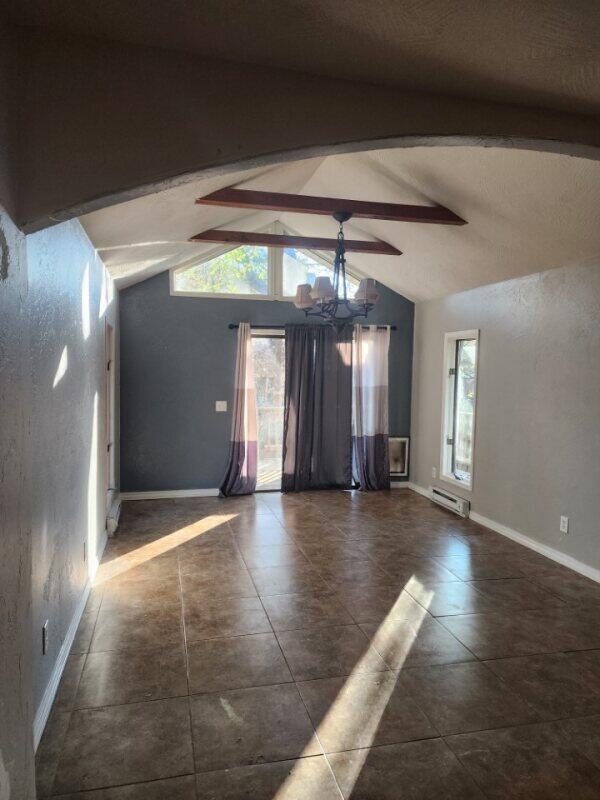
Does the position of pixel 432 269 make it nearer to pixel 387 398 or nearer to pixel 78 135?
pixel 387 398

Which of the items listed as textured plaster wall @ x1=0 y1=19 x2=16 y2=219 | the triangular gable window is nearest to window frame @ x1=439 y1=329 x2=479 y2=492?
the triangular gable window

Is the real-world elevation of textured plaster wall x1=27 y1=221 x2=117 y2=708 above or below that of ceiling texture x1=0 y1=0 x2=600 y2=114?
below

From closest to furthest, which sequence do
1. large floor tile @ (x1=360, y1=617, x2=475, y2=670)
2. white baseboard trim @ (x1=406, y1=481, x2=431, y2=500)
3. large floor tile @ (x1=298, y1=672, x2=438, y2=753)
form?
large floor tile @ (x1=298, y1=672, x2=438, y2=753) < large floor tile @ (x1=360, y1=617, x2=475, y2=670) < white baseboard trim @ (x1=406, y1=481, x2=431, y2=500)

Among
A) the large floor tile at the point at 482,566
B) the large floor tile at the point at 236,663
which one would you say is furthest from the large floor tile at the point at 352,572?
the large floor tile at the point at 236,663

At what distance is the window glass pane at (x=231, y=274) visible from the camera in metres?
6.07

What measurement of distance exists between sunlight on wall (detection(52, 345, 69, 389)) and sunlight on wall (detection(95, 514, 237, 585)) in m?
1.75

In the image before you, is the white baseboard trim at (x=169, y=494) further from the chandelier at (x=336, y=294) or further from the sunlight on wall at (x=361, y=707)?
the sunlight on wall at (x=361, y=707)

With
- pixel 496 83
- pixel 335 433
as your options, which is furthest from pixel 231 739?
pixel 335 433

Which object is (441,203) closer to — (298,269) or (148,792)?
(298,269)

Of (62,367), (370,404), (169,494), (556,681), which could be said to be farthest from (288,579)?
(370,404)

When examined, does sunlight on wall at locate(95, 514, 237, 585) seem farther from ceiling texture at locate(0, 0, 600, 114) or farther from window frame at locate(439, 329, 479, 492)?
ceiling texture at locate(0, 0, 600, 114)

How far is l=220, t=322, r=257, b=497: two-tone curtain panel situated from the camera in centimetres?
607

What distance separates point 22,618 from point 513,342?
441 cm

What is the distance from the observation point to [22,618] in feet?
4.27
